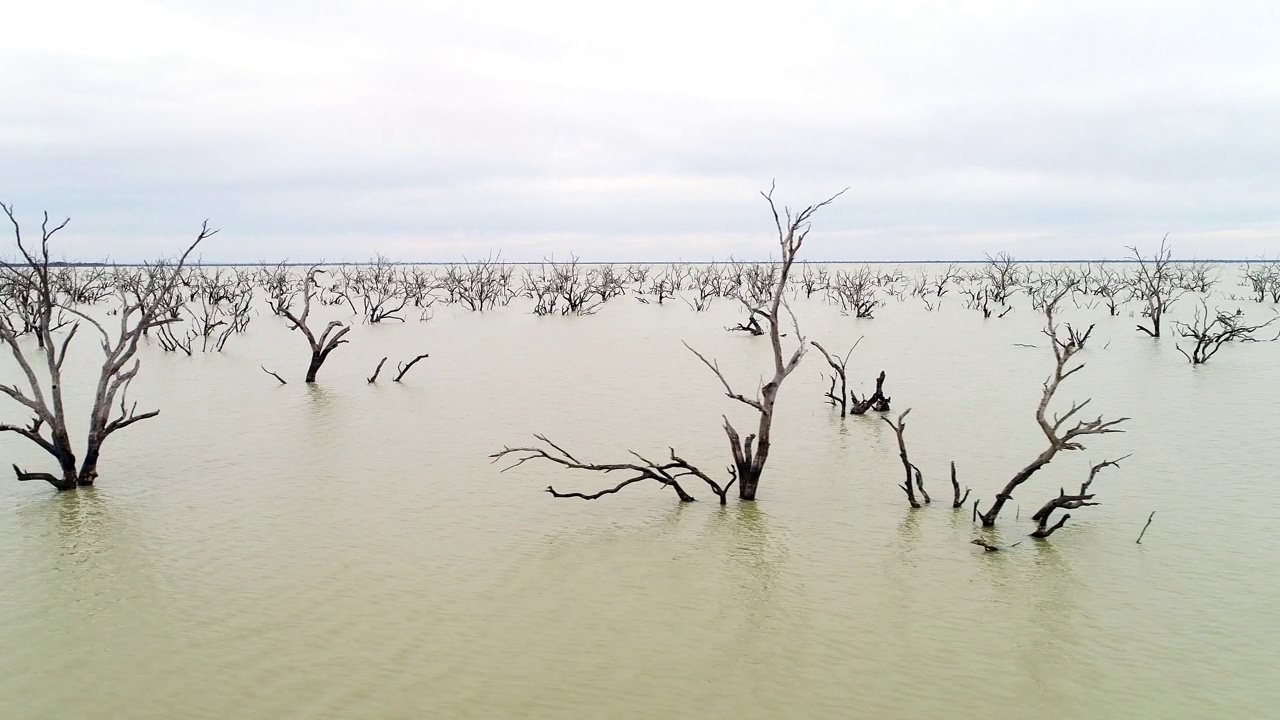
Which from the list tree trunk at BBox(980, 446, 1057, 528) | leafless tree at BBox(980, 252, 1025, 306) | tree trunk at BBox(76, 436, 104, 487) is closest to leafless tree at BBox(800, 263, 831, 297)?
leafless tree at BBox(980, 252, 1025, 306)

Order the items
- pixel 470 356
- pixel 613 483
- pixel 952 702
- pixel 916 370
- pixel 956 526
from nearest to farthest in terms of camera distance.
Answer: pixel 952 702, pixel 956 526, pixel 613 483, pixel 916 370, pixel 470 356

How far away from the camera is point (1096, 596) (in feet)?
14.5

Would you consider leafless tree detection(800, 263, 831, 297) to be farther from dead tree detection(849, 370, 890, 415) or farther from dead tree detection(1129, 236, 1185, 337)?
dead tree detection(849, 370, 890, 415)

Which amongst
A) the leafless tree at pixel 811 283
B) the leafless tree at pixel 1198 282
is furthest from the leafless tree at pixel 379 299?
the leafless tree at pixel 1198 282

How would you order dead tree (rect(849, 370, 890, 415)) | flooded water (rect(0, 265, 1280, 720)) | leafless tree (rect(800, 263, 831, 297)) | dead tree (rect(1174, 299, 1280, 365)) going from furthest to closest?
leafless tree (rect(800, 263, 831, 297)) → dead tree (rect(1174, 299, 1280, 365)) → dead tree (rect(849, 370, 890, 415)) → flooded water (rect(0, 265, 1280, 720))

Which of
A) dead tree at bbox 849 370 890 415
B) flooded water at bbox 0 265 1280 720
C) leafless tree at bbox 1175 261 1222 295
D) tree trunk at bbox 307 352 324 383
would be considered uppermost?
leafless tree at bbox 1175 261 1222 295

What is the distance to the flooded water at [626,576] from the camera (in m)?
3.44

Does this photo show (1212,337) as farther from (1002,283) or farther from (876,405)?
(1002,283)

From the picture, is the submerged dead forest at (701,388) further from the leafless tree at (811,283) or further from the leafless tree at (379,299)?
the leafless tree at (811,283)

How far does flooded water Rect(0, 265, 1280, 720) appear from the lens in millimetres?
3438

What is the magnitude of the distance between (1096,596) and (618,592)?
250 centimetres

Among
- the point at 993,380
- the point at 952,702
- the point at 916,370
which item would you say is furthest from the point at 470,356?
the point at 952,702

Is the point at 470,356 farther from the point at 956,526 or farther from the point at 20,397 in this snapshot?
the point at 956,526

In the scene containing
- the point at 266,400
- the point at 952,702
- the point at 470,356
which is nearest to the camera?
the point at 952,702
